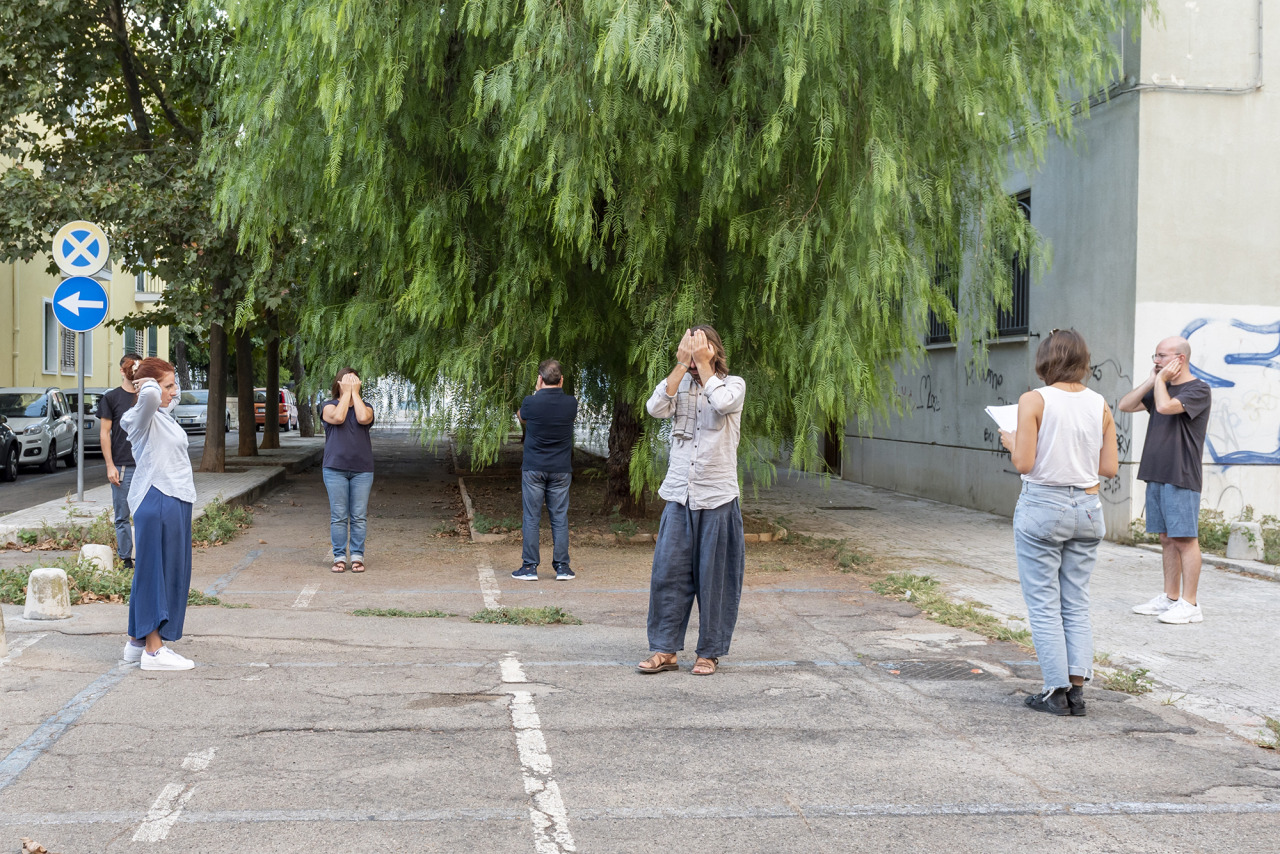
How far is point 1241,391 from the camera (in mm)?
12234

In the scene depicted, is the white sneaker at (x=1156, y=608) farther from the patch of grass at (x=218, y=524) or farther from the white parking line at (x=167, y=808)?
the patch of grass at (x=218, y=524)

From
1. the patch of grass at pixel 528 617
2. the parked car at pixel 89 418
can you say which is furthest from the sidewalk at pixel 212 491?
the patch of grass at pixel 528 617

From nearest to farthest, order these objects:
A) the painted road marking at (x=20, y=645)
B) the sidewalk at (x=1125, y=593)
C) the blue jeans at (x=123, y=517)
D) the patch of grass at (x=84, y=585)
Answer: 1. the sidewalk at (x=1125, y=593)
2. the painted road marking at (x=20, y=645)
3. the patch of grass at (x=84, y=585)
4. the blue jeans at (x=123, y=517)

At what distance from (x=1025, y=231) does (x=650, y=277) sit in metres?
3.73

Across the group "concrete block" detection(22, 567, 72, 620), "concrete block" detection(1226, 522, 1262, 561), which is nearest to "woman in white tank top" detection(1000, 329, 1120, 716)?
"concrete block" detection(22, 567, 72, 620)

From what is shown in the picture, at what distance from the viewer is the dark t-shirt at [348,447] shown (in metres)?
10.1

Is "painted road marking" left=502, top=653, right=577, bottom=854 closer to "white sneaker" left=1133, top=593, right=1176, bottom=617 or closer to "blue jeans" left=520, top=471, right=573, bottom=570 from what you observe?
"blue jeans" left=520, top=471, right=573, bottom=570

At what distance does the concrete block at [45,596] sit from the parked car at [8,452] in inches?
557

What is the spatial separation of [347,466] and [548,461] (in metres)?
1.73

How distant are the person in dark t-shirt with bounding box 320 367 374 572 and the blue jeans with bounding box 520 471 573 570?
141cm

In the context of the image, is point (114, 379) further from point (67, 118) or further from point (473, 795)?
point (473, 795)

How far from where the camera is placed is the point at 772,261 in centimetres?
966

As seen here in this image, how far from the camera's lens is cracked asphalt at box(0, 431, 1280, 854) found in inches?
157

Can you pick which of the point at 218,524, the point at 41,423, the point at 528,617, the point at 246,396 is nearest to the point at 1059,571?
the point at 528,617
